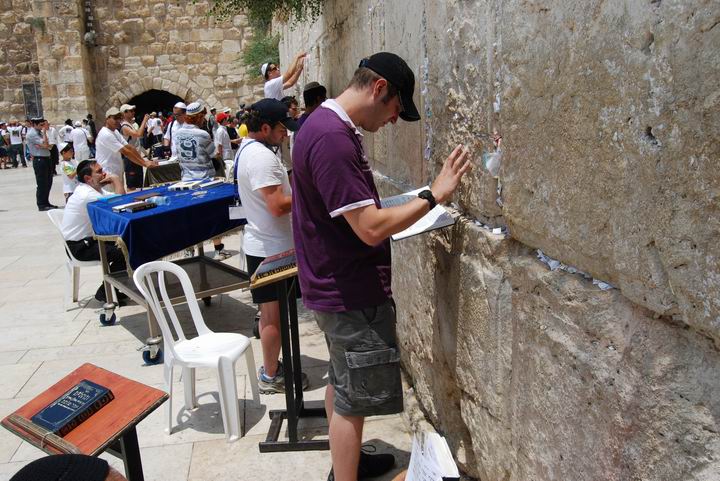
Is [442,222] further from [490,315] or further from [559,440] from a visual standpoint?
[559,440]

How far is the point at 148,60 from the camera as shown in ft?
62.1

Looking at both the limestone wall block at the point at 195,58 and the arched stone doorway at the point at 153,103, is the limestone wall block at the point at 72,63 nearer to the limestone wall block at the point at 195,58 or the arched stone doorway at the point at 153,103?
the limestone wall block at the point at 195,58

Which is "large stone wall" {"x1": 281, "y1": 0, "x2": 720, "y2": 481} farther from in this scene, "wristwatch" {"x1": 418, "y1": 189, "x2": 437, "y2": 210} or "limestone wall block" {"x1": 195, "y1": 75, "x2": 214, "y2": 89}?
"limestone wall block" {"x1": 195, "y1": 75, "x2": 214, "y2": 89}

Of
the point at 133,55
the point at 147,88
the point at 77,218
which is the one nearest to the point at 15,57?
the point at 133,55

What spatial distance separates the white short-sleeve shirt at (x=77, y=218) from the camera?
571 centimetres

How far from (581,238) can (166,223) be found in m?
4.09

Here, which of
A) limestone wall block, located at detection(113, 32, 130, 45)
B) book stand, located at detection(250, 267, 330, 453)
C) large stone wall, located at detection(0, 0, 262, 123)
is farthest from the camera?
limestone wall block, located at detection(113, 32, 130, 45)

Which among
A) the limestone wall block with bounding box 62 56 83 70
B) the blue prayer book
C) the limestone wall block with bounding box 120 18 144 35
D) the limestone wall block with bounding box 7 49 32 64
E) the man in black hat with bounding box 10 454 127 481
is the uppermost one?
the limestone wall block with bounding box 120 18 144 35

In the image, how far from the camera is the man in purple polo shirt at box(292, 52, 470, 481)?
2.13 meters

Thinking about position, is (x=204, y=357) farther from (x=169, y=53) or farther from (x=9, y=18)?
(x=9, y=18)

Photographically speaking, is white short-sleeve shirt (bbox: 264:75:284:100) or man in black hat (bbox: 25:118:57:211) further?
man in black hat (bbox: 25:118:57:211)

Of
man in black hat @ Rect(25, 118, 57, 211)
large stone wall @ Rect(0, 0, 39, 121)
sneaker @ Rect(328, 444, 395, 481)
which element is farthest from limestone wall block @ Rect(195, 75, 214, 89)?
sneaker @ Rect(328, 444, 395, 481)

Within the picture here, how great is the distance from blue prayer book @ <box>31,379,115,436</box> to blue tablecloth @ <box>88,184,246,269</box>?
2629 mm

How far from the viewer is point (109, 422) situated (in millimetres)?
2158
